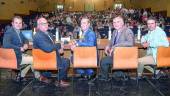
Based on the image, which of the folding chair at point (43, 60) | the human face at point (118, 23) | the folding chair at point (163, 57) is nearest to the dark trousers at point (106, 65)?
the human face at point (118, 23)

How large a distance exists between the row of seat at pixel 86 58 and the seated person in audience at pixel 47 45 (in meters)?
0.26

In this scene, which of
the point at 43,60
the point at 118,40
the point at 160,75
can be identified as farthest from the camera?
the point at 160,75

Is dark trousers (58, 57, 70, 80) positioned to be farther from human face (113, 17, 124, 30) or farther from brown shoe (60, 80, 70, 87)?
human face (113, 17, 124, 30)

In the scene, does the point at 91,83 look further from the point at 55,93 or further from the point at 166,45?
the point at 166,45

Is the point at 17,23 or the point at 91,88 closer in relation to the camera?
the point at 91,88

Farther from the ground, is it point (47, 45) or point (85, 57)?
point (47, 45)

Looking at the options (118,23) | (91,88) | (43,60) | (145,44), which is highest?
(118,23)

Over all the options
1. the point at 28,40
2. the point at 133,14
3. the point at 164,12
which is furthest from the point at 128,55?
the point at 164,12

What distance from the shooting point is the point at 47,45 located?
6.44 metres

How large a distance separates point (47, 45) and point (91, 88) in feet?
3.61

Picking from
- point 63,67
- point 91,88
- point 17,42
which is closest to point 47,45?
point 63,67

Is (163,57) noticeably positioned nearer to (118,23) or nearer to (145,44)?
(145,44)

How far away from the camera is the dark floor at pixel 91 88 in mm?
6250

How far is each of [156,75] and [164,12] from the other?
45.0 feet
